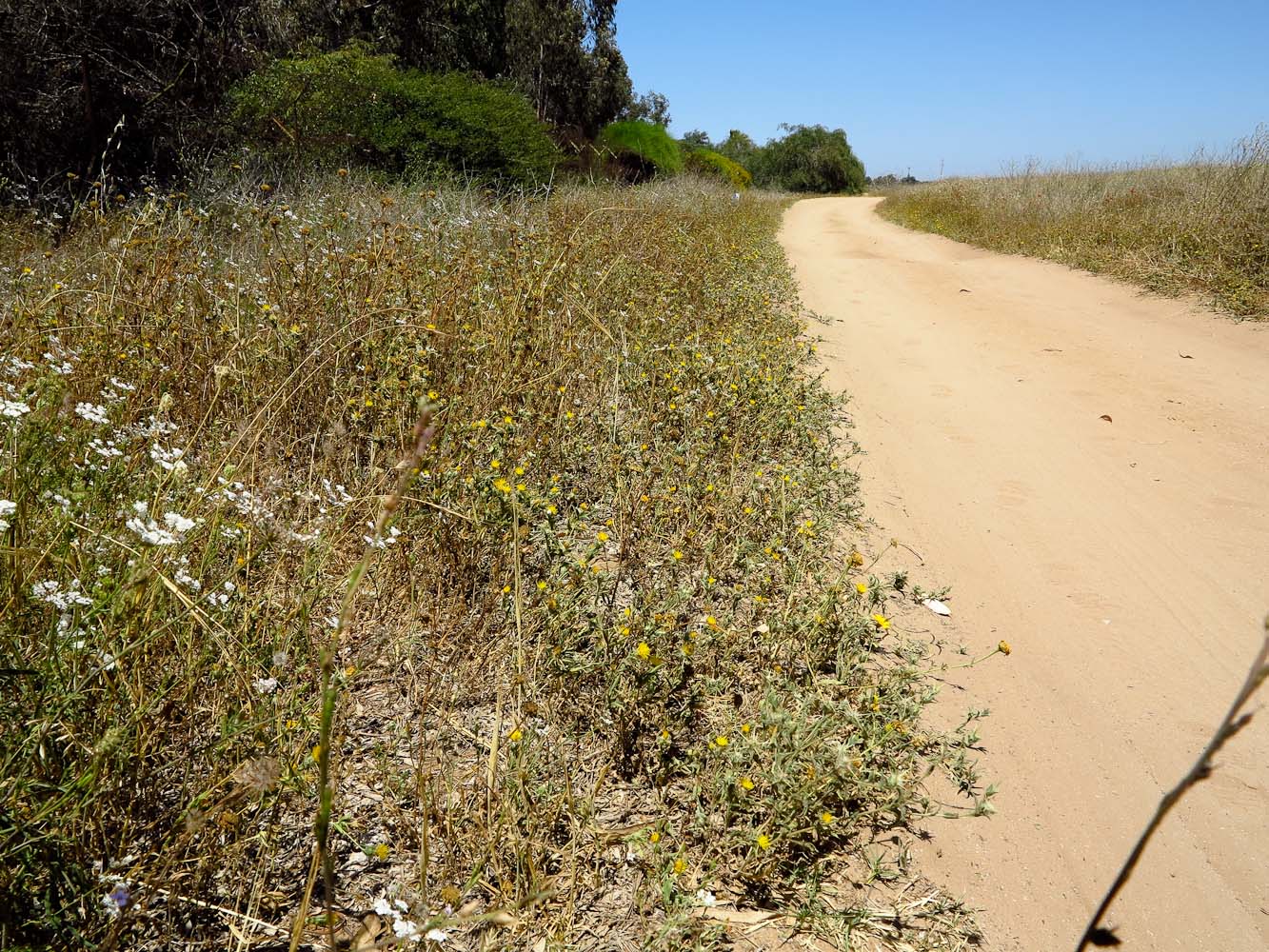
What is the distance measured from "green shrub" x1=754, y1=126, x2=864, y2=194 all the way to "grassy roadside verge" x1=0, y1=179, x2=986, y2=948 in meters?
41.5

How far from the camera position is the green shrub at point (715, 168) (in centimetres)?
2419

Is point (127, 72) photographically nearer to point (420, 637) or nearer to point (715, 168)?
point (420, 637)

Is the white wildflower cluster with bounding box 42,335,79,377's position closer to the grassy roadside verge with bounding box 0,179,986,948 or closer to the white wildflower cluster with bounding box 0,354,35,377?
the grassy roadside verge with bounding box 0,179,986,948

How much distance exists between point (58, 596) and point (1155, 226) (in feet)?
37.9

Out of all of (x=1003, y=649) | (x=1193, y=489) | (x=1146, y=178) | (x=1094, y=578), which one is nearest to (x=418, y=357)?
(x=1003, y=649)

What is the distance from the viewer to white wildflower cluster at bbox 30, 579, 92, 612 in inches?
60.8

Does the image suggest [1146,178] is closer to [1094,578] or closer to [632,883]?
[1094,578]

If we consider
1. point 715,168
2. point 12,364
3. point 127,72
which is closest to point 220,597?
point 12,364

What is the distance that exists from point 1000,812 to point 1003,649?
0.59m

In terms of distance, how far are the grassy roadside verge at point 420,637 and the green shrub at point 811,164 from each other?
41532 mm

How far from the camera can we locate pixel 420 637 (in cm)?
258

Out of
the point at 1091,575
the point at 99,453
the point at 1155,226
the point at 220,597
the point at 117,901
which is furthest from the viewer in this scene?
the point at 1155,226

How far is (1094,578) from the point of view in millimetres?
3326

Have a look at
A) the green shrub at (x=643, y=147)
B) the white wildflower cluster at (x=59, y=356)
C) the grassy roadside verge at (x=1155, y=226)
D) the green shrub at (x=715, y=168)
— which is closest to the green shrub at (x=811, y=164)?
the green shrub at (x=715, y=168)
